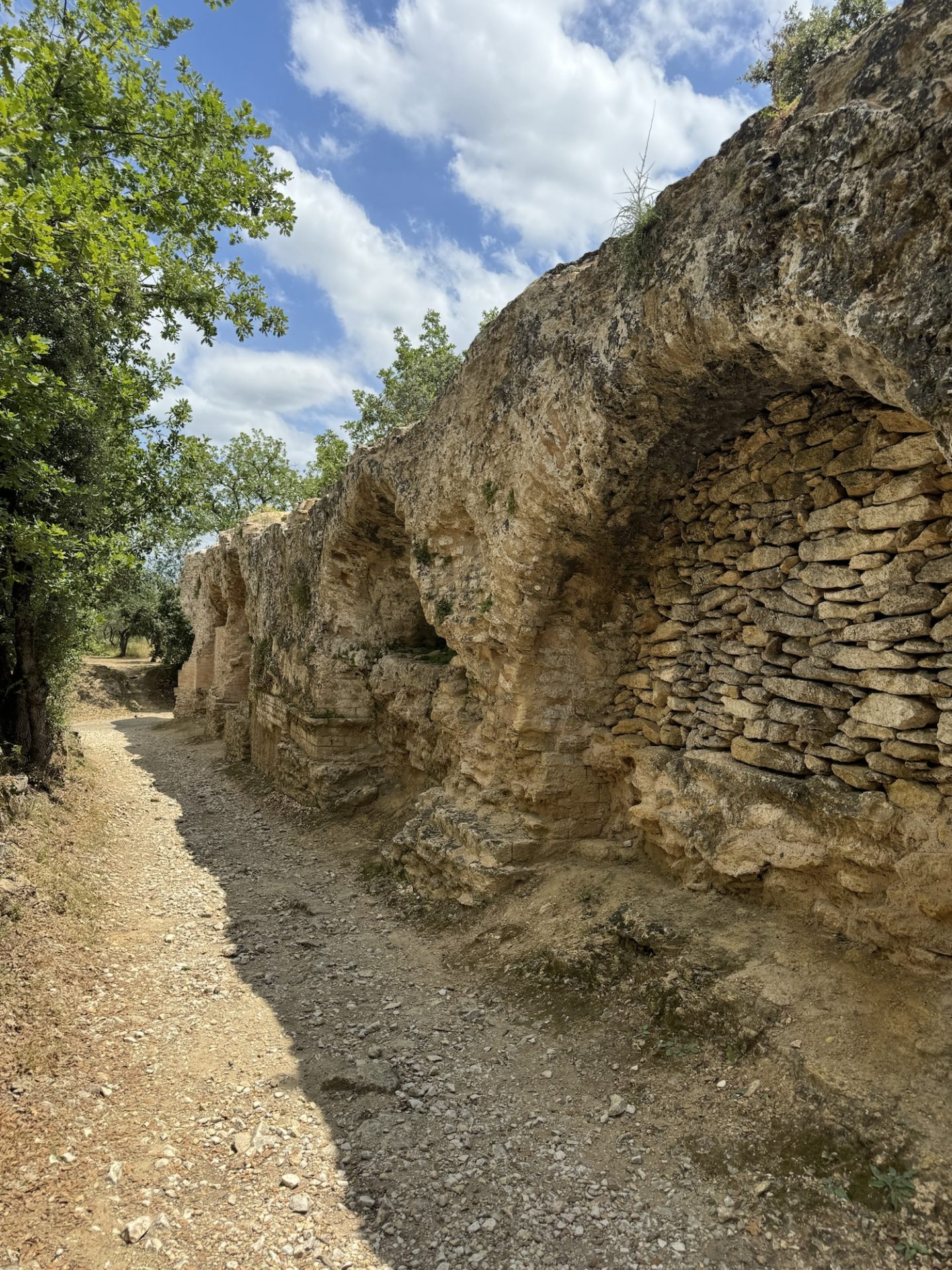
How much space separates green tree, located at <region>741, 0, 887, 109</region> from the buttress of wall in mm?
1661

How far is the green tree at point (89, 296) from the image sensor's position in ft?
17.9

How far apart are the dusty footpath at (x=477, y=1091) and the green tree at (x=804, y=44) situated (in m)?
4.83

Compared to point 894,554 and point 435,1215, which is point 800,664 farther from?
point 435,1215

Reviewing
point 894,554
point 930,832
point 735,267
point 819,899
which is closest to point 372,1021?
point 819,899

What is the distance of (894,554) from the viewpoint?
345 centimetres

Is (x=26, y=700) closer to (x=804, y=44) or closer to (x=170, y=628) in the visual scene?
(x=804, y=44)

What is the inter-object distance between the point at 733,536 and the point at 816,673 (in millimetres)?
1135

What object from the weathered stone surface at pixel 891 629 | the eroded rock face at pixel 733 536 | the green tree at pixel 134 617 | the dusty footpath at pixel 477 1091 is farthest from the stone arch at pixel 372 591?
the green tree at pixel 134 617

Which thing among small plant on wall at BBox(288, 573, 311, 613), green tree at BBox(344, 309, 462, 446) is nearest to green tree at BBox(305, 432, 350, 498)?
green tree at BBox(344, 309, 462, 446)

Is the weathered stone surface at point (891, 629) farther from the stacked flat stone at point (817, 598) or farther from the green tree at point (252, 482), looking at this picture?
the green tree at point (252, 482)

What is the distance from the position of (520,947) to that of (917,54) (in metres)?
5.59

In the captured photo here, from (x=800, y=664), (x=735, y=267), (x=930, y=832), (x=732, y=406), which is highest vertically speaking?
(x=735, y=267)

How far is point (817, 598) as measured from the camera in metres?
3.89

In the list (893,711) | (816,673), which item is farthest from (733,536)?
(893,711)
